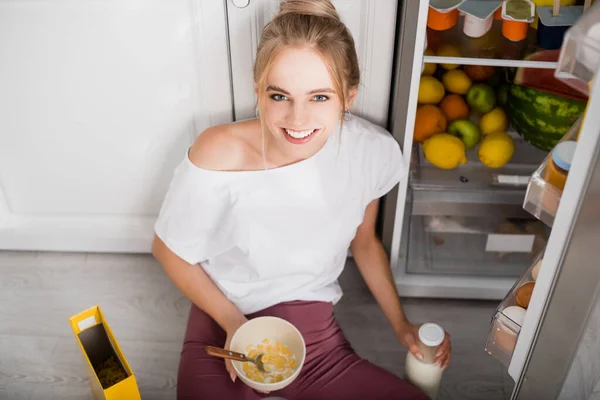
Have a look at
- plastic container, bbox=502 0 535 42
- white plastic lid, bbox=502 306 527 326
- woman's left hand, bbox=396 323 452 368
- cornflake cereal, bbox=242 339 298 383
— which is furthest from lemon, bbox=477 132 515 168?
cornflake cereal, bbox=242 339 298 383

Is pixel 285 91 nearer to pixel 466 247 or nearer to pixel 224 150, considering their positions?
pixel 224 150

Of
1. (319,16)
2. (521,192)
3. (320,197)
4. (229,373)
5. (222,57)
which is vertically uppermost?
(319,16)

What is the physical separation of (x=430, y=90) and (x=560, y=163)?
0.69m

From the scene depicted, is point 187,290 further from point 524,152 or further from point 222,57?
point 524,152

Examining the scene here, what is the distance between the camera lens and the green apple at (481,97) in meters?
1.56

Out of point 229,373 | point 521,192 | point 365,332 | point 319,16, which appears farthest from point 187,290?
point 521,192

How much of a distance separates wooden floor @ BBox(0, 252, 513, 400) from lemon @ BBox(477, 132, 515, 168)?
1.55 ft

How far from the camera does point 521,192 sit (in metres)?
1.63

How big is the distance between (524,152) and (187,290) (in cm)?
94

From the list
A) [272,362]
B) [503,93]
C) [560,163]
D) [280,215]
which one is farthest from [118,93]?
[560,163]

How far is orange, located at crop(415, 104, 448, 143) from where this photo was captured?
156 centimetres

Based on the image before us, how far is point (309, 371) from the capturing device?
1.46 meters

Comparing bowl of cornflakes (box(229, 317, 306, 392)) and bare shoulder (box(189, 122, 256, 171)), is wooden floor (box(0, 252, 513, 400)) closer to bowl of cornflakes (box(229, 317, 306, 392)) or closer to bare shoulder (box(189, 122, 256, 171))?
bowl of cornflakes (box(229, 317, 306, 392))

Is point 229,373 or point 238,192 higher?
point 238,192
